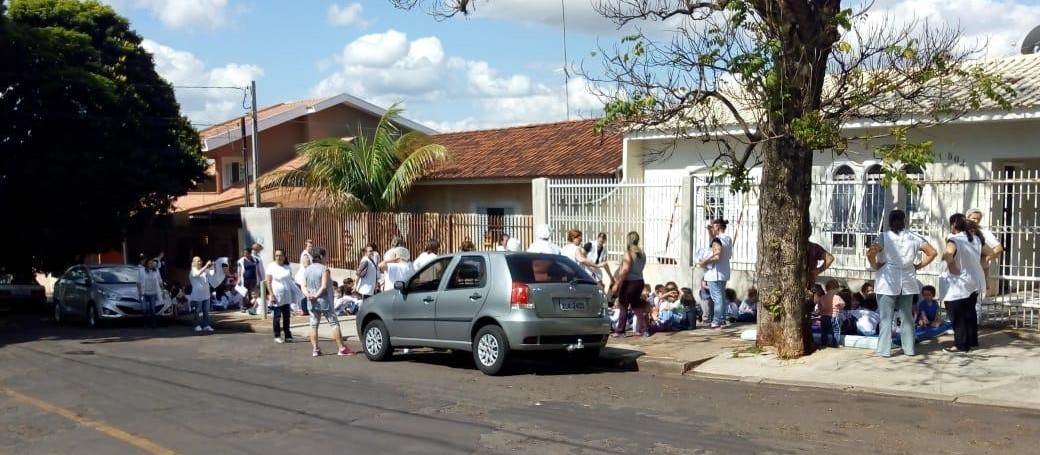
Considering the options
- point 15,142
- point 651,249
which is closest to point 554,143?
point 651,249

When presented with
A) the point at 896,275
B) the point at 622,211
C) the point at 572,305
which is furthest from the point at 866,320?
the point at 622,211

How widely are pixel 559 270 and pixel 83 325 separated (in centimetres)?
1381

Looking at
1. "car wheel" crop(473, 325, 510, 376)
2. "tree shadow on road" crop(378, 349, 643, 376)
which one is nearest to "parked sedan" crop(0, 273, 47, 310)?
"tree shadow on road" crop(378, 349, 643, 376)

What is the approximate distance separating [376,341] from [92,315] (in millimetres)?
10133

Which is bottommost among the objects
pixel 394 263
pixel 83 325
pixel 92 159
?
pixel 83 325

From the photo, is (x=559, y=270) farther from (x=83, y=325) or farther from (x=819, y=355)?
(x=83, y=325)

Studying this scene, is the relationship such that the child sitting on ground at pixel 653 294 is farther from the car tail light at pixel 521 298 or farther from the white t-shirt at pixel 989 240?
the white t-shirt at pixel 989 240

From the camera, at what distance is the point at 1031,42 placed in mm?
19953

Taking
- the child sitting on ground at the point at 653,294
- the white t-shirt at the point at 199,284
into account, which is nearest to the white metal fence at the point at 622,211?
the child sitting on ground at the point at 653,294

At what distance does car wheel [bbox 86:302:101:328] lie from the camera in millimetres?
20312

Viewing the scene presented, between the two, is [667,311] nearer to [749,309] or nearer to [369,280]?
[749,309]

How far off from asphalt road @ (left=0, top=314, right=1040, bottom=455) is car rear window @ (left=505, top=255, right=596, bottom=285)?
112 centimetres

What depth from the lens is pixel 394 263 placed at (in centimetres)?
1642

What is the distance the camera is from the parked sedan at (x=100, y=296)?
2006 cm
